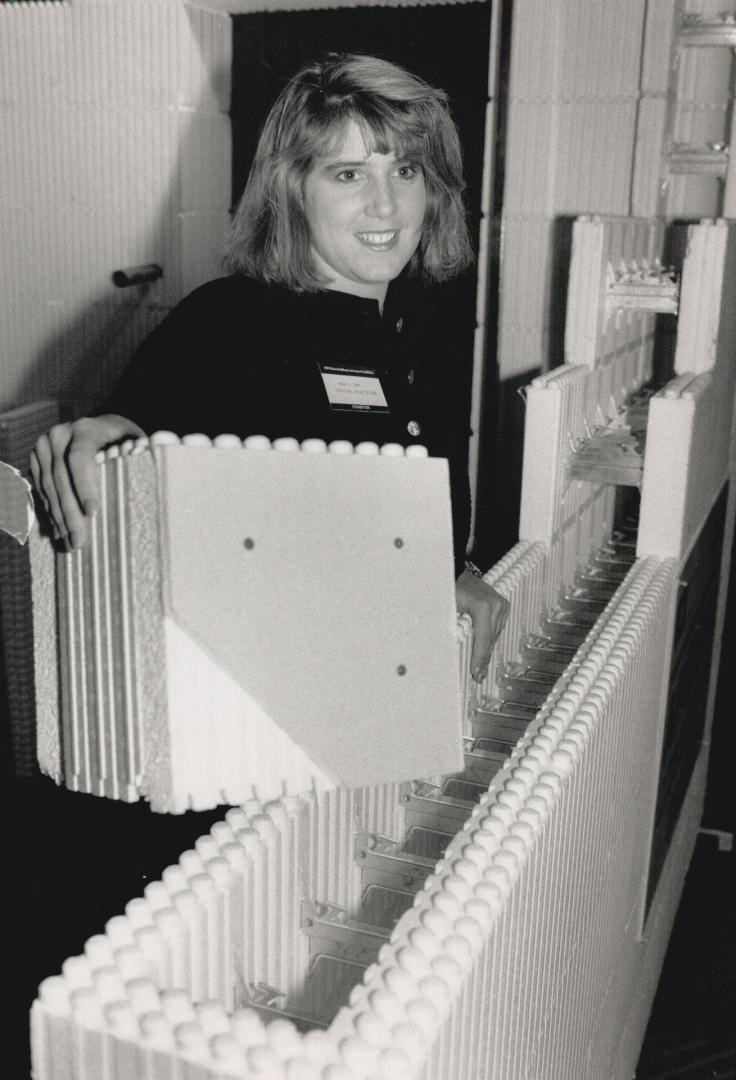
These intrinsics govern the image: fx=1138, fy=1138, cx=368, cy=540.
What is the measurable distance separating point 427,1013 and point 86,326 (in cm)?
328

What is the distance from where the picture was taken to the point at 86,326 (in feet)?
12.3

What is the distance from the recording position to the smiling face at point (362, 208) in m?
1.35

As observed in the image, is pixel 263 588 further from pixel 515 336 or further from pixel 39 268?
pixel 39 268

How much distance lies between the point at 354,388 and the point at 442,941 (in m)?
0.70

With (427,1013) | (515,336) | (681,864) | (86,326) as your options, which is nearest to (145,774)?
(427,1013)

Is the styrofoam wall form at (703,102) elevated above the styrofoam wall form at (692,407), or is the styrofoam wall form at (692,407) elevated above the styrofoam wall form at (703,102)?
the styrofoam wall form at (703,102)

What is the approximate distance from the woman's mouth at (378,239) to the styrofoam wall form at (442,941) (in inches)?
22.4

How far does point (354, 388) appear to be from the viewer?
4.47 feet

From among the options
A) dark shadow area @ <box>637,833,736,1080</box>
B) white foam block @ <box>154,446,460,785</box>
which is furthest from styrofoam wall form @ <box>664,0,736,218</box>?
white foam block @ <box>154,446,460,785</box>

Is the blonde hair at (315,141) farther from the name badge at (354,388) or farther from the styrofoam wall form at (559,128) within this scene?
the styrofoam wall form at (559,128)

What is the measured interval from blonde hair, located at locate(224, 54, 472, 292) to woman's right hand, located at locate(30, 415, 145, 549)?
604mm

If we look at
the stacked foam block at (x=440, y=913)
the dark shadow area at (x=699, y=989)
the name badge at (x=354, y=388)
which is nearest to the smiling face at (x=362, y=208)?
the name badge at (x=354, y=388)

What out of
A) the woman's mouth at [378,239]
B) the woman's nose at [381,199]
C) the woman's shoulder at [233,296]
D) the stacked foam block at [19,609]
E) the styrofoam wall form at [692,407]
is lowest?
the stacked foam block at [19,609]

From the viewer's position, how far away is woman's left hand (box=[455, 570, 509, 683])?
1503 millimetres
